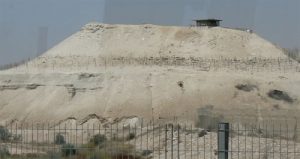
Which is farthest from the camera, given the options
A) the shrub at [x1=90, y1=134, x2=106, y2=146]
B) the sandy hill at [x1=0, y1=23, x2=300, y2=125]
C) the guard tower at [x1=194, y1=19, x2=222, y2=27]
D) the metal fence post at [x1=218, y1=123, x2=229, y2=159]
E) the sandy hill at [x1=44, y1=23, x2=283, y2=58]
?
the guard tower at [x1=194, y1=19, x2=222, y2=27]

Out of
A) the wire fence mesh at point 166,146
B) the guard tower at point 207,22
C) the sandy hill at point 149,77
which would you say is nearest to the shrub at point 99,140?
the wire fence mesh at point 166,146

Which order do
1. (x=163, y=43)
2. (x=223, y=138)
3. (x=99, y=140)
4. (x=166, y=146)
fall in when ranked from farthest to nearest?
(x=163, y=43), (x=99, y=140), (x=166, y=146), (x=223, y=138)

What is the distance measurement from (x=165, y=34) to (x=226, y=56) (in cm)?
654

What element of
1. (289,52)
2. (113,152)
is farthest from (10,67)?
(113,152)

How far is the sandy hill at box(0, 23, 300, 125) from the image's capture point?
57.2m

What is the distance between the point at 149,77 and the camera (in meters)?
60.2

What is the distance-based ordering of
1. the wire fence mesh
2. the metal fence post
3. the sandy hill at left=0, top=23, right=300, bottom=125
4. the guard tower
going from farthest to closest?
the guard tower < the sandy hill at left=0, top=23, right=300, bottom=125 < the wire fence mesh < the metal fence post

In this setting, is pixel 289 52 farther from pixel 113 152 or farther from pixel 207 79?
pixel 113 152

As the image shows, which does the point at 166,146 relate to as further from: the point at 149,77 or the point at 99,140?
the point at 149,77

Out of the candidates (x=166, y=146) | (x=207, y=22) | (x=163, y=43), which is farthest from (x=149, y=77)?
(x=166, y=146)

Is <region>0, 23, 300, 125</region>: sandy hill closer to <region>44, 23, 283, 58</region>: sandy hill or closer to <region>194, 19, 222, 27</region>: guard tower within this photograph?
<region>44, 23, 283, 58</region>: sandy hill

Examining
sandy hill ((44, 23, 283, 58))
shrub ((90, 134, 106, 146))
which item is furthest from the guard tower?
shrub ((90, 134, 106, 146))

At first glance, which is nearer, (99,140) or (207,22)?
(99,140)

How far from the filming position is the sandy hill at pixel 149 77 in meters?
57.2
